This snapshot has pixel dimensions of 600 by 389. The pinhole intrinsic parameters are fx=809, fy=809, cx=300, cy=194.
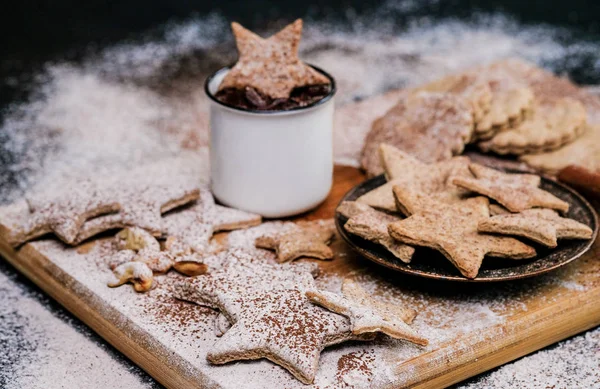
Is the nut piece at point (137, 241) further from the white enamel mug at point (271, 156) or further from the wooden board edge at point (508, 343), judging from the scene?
the wooden board edge at point (508, 343)

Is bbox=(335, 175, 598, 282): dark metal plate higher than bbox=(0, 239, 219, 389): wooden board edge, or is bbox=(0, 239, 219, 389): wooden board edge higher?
bbox=(335, 175, 598, 282): dark metal plate

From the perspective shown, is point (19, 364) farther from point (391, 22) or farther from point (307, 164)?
point (391, 22)

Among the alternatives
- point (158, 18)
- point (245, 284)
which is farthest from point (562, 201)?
point (158, 18)

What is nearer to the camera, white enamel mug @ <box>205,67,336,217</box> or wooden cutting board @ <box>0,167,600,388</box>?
wooden cutting board @ <box>0,167,600,388</box>

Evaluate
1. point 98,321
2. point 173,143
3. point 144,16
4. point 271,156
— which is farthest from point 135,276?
point 144,16

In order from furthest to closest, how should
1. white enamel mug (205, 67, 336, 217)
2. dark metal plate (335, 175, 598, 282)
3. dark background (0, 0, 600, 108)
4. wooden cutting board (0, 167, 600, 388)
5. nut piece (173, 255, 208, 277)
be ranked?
1. dark background (0, 0, 600, 108)
2. white enamel mug (205, 67, 336, 217)
3. nut piece (173, 255, 208, 277)
4. dark metal plate (335, 175, 598, 282)
5. wooden cutting board (0, 167, 600, 388)

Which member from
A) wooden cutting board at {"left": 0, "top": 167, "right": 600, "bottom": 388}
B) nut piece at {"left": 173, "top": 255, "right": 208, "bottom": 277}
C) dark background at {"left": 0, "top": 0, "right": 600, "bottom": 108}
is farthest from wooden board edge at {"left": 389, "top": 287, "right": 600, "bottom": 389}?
dark background at {"left": 0, "top": 0, "right": 600, "bottom": 108}

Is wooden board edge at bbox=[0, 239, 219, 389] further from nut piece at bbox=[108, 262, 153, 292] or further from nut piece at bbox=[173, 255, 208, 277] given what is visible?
nut piece at bbox=[173, 255, 208, 277]

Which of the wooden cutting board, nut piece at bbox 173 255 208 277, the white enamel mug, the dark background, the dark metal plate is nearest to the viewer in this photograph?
the wooden cutting board
